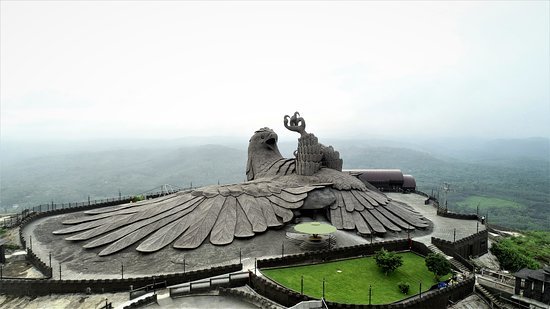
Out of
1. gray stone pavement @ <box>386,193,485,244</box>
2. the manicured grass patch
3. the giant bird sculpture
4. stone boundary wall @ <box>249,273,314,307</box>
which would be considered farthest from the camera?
the manicured grass patch

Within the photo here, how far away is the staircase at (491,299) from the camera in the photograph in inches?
967

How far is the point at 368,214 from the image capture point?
34281 mm

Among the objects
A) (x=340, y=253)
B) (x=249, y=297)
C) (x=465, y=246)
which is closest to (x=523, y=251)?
(x=465, y=246)

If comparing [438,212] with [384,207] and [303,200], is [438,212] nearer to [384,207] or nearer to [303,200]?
[384,207]

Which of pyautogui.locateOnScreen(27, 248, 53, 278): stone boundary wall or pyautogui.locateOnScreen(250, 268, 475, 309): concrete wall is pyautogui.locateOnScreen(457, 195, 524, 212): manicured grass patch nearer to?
pyautogui.locateOnScreen(250, 268, 475, 309): concrete wall

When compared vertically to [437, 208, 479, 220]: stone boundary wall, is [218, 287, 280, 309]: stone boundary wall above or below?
above

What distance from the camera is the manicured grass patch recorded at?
377 feet

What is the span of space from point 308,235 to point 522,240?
36.6 metres

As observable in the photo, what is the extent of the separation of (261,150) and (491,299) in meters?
27.6

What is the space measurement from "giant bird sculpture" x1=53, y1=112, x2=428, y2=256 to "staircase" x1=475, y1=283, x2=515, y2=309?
8560 mm

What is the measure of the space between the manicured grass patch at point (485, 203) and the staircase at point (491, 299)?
95.5m

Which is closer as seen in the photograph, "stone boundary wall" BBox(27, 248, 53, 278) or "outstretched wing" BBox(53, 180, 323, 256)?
"stone boundary wall" BBox(27, 248, 53, 278)

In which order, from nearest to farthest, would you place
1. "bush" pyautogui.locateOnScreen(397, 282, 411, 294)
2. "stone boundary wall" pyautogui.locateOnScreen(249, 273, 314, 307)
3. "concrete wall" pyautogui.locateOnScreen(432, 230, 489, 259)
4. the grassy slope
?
"stone boundary wall" pyautogui.locateOnScreen(249, 273, 314, 307) → "bush" pyautogui.locateOnScreen(397, 282, 411, 294) → "concrete wall" pyautogui.locateOnScreen(432, 230, 489, 259) → the grassy slope

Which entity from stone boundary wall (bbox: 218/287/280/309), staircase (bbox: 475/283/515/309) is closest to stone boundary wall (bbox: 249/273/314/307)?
stone boundary wall (bbox: 218/287/280/309)
